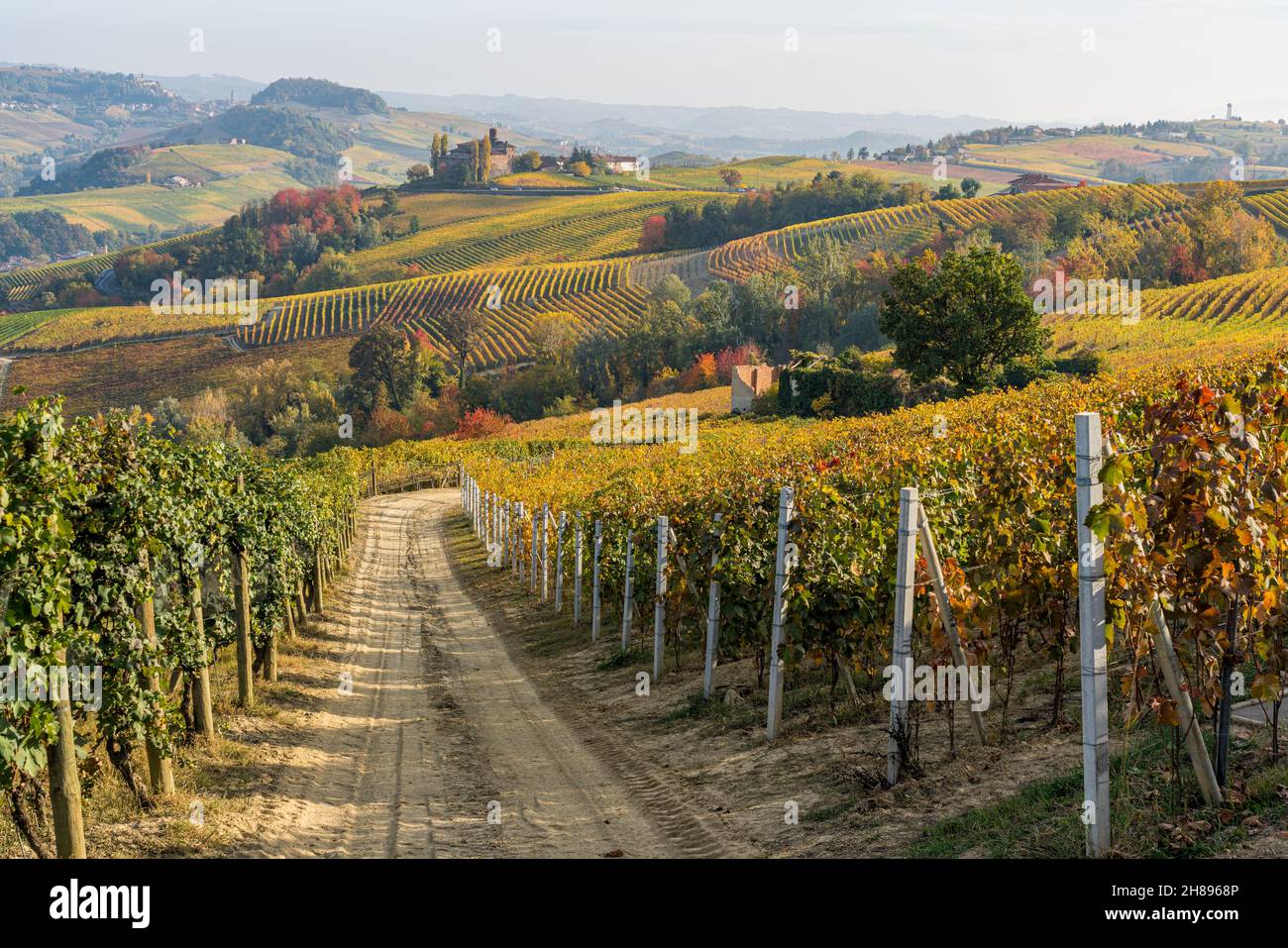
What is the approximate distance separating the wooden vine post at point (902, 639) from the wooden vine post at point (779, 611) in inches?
74.7

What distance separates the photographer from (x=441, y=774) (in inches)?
391

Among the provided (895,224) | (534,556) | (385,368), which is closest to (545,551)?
(534,556)

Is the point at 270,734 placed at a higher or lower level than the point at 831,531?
lower

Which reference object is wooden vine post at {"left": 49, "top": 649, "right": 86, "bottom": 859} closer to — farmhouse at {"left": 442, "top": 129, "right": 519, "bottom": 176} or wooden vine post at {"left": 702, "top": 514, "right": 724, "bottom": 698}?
wooden vine post at {"left": 702, "top": 514, "right": 724, "bottom": 698}

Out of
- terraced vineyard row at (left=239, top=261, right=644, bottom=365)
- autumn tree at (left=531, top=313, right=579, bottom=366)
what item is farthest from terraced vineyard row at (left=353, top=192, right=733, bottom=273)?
autumn tree at (left=531, top=313, right=579, bottom=366)

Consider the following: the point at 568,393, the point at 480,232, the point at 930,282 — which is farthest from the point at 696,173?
the point at 930,282

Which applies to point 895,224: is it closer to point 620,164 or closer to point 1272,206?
point 1272,206

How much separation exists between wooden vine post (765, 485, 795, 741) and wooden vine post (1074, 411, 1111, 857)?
13.5 ft

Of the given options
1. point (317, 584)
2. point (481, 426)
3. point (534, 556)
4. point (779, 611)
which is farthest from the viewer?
point (481, 426)

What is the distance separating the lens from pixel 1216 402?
5336 millimetres

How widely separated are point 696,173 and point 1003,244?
102653 mm

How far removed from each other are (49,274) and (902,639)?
15974 centimetres

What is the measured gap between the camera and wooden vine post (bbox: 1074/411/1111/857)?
5.16 meters

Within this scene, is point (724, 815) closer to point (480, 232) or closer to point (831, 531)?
point (831, 531)
